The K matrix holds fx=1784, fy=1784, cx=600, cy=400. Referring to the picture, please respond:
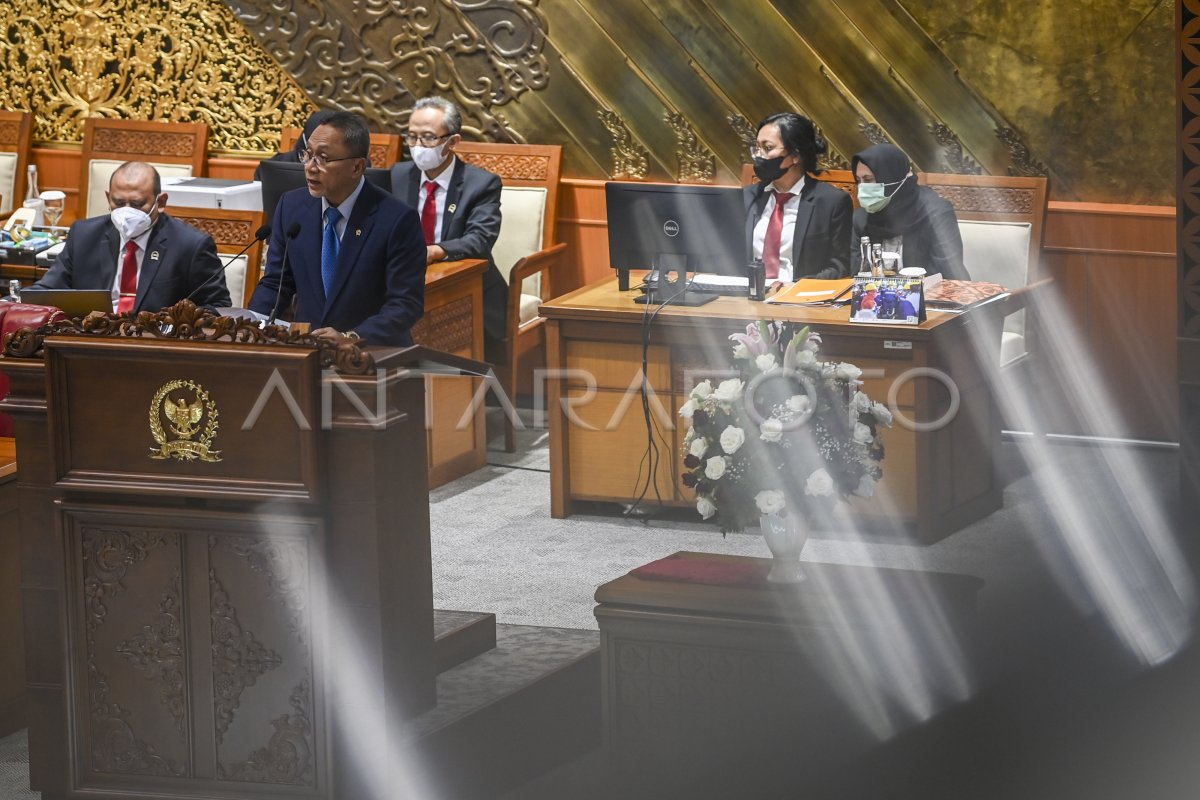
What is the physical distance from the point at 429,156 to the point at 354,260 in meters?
2.03

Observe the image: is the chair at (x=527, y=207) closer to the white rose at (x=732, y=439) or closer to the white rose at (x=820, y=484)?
the white rose at (x=732, y=439)

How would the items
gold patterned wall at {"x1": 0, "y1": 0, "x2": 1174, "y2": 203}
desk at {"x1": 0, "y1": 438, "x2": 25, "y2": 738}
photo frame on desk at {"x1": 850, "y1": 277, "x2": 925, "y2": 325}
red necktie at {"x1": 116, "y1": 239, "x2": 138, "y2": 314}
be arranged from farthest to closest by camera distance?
gold patterned wall at {"x1": 0, "y1": 0, "x2": 1174, "y2": 203}, red necktie at {"x1": 116, "y1": 239, "x2": 138, "y2": 314}, photo frame on desk at {"x1": 850, "y1": 277, "x2": 925, "y2": 325}, desk at {"x1": 0, "y1": 438, "x2": 25, "y2": 738}

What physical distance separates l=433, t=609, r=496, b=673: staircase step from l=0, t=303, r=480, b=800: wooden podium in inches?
16.0

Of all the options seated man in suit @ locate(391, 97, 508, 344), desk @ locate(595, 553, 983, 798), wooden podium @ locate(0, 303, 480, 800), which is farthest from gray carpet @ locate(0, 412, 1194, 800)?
wooden podium @ locate(0, 303, 480, 800)

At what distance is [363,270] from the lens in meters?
4.93

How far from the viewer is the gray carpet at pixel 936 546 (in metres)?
5.07

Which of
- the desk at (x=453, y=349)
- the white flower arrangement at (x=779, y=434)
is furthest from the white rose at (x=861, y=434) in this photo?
the desk at (x=453, y=349)

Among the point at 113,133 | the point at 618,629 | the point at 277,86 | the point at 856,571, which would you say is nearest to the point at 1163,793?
the point at 856,571

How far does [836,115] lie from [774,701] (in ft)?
12.2

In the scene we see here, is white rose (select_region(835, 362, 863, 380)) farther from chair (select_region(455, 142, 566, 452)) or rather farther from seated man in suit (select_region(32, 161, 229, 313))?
chair (select_region(455, 142, 566, 452))

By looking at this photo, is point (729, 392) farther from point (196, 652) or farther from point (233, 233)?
point (233, 233)

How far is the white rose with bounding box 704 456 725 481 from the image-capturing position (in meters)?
4.15

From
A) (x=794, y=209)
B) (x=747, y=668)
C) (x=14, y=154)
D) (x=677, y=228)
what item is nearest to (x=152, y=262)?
(x=677, y=228)

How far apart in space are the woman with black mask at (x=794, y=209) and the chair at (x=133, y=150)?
2.98 m
